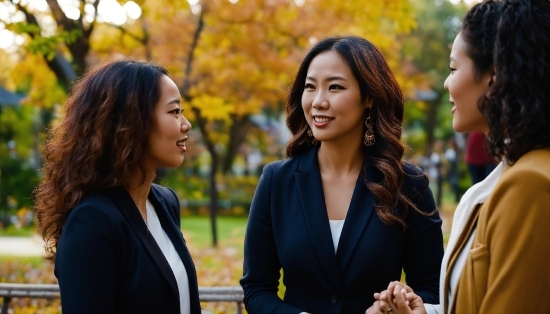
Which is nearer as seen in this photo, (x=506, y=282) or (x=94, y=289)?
(x=506, y=282)

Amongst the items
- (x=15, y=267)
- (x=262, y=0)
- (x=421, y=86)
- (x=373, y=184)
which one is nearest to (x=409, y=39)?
(x=421, y=86)

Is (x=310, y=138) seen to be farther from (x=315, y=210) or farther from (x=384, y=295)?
(x=384, y=295)

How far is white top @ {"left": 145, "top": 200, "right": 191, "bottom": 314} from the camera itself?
279 centimetres

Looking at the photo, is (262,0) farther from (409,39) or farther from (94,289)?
(409,39)

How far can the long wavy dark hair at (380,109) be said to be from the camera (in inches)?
120

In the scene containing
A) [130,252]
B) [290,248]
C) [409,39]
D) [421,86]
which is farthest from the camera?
[409,39]

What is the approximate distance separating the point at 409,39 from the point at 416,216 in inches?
861

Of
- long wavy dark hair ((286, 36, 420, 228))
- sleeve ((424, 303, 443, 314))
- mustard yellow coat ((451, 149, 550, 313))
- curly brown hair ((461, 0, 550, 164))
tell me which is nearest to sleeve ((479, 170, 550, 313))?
mustard yellow coat ((451, 149, 550, 313))

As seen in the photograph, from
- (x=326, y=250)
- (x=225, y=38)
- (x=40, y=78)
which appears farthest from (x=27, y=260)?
(x=326, y=250)

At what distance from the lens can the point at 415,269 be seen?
3059mm

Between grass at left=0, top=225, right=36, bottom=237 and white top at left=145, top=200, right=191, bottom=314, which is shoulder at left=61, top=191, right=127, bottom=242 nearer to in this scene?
white top at left=145, top=200, right=191, bottom=314

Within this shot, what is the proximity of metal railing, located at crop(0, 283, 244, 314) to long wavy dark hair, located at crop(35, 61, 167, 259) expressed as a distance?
2.00 metres

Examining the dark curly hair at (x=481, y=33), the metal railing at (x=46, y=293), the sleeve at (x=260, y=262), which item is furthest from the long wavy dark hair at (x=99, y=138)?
the metal railing at (x=46, y=293)

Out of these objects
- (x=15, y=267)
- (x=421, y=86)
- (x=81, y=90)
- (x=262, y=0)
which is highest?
(x=262, y=0)
